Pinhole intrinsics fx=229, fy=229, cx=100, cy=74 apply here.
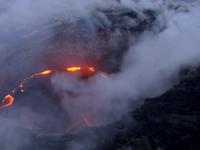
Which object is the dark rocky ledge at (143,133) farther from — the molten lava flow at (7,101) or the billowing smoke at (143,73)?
the molten lava flow at (7,101)

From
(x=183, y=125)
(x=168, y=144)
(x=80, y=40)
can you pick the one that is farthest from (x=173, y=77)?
(x=80, y=40)

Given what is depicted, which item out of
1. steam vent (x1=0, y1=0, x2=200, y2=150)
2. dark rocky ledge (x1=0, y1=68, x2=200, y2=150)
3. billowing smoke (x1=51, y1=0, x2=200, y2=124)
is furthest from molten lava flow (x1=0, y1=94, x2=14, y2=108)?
dark rocky ledge (x1=0, y1=68, x2=200, y2=150)

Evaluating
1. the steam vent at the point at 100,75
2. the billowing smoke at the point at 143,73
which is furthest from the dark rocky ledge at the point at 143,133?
the billowing smoke at the point at 143,73

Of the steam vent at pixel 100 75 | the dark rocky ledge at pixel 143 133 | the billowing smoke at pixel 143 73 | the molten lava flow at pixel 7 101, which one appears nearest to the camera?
the dark rocky ledge at pixel 143 133

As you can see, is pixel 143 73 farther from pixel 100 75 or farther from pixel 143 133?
pixel 143 133

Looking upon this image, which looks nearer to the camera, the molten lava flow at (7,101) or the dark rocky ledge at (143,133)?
the dark rocky ledge at (143,133)

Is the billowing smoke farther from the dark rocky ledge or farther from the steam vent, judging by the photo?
the dark rocky ledge

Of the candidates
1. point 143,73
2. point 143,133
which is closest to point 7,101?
point 143,73
